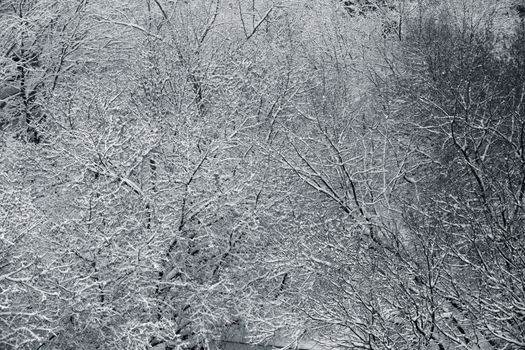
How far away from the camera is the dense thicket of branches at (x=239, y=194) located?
1157cm

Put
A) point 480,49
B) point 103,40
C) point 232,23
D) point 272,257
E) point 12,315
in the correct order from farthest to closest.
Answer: point 232,23 < point 103,40 < point 480,49 < point 272,257 < point 12,315

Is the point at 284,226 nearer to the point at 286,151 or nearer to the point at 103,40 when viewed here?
the point at 286,151

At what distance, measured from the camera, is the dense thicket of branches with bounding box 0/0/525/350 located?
11.6 m

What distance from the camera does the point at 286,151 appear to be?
18469mm

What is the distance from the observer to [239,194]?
16578 mm

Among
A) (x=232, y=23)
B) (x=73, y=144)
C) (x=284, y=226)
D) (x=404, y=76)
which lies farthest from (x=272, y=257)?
(x=232, y=23)

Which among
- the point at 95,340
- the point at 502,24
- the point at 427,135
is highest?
the point at 502,24

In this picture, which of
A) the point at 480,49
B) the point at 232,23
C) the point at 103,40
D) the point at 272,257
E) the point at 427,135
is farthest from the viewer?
the point at 232,23

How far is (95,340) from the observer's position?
14.0 metres

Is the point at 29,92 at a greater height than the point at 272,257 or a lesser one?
greater

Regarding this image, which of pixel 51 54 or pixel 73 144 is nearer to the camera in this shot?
pixel 73 144

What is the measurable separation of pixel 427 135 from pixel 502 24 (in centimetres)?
911

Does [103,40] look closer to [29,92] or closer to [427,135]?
[29,92]

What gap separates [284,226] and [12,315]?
6.88 m
